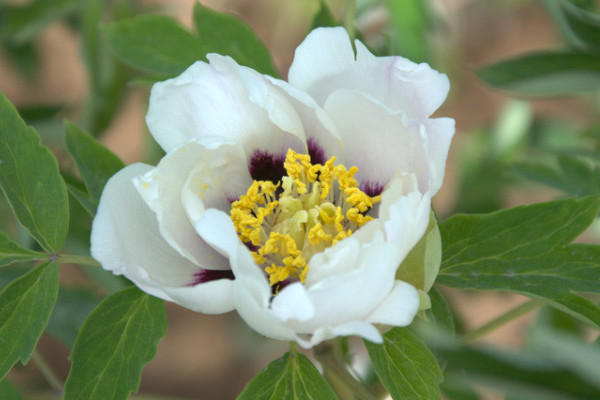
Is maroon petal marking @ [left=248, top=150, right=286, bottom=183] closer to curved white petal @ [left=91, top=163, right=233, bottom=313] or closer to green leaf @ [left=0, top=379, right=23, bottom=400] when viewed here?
curved white petal @ [left=91, top=163, right=233, bottom=313]

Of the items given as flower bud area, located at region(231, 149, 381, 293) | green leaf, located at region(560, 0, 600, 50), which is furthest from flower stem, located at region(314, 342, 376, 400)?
green leaf, located at region(560, 0, 600, 50)

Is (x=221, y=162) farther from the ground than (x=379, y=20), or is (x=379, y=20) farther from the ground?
(x=221, y=162)

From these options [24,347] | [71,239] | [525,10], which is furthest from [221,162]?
[525,10]

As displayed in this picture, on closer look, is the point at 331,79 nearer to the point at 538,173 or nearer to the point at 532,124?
the point at 538,173

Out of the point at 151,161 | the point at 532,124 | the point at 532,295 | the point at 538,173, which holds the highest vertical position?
the point at 532,295

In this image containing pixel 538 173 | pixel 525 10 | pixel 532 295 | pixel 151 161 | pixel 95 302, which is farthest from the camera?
pixel 525 10

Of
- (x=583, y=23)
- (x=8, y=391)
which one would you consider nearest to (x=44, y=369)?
(x=8, y=391)

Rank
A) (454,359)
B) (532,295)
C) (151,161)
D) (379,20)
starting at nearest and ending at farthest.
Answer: (454,359)
(532,295)
(151,161)
(379,20)
